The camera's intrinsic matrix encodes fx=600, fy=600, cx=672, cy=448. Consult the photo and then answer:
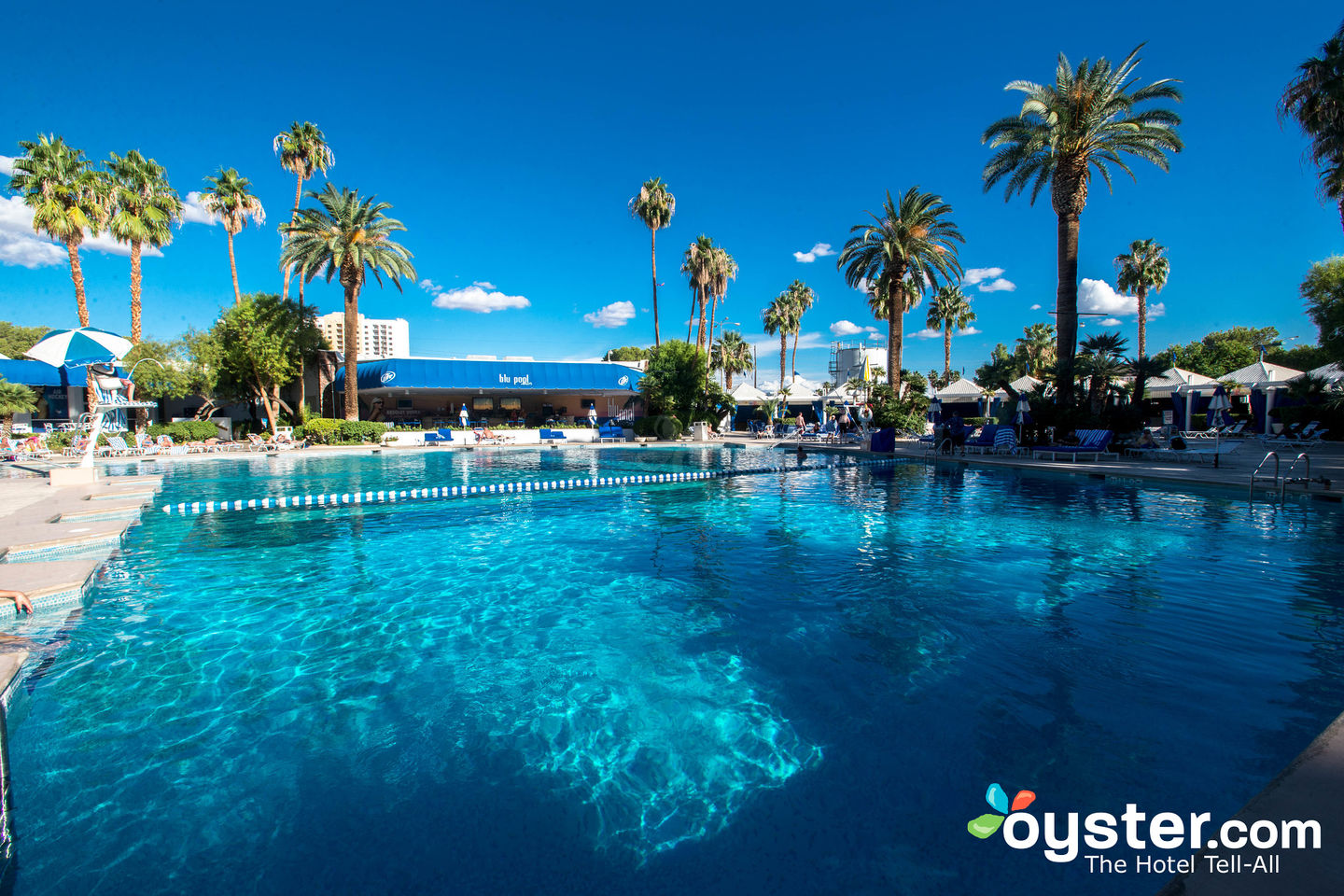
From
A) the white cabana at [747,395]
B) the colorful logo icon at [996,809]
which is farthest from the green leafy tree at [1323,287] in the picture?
the white cabana at [747,395]

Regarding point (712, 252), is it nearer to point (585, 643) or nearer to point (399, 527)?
point (399, 527)

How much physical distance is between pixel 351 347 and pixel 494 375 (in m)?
7.56

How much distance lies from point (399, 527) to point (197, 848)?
7.38m

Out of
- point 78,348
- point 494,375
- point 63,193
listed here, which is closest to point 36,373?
point 63,193

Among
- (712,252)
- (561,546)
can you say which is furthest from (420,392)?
(561,546)

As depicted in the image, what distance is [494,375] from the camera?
108 feet

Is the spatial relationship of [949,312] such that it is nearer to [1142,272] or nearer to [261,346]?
[1142,272]

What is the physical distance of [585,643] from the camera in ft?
16.9

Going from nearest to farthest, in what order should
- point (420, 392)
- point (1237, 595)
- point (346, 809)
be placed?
point (346, 809) → point (1237, 595) → point (420, 392)

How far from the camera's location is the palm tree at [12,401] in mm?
24016

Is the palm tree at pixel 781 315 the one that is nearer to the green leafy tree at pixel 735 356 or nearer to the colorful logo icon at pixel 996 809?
the green leafy tree at pixel 735 356

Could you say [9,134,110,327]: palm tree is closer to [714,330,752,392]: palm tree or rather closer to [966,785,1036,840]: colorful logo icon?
[966,785,1036,840]: colorful logo icon

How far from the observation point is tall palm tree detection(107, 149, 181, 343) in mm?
25250

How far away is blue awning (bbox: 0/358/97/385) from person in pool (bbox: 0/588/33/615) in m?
29.5
